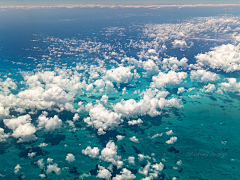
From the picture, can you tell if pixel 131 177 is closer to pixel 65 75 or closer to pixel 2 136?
pixel 2 136

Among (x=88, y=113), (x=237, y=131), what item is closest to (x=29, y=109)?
(x=88, y=113)

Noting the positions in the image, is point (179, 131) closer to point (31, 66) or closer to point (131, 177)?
point (131, 177)

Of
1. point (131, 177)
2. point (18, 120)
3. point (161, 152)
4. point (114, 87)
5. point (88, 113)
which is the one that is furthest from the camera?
point (114, 87)

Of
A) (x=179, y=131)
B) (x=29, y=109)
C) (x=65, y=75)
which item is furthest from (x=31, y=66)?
(x=179, y=131)

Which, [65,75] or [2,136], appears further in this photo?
[65,75]

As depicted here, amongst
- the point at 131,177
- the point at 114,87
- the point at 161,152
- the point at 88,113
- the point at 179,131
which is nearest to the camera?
the point at 131,177

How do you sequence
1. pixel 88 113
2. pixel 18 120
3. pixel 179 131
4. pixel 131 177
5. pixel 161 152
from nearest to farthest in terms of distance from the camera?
pixel 131 177 → pixel 161 152 → pixel 18 120 → pixel 179 131 → pixel 88 113

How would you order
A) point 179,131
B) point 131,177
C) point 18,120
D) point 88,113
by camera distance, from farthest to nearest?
point 88,113 < point 179,131 < point 18,120 < point 131,177

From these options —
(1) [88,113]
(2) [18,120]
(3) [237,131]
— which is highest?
(2) [18,120]

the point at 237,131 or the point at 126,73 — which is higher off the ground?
the point at 126,73

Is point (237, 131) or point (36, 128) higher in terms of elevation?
point (36, 128)
